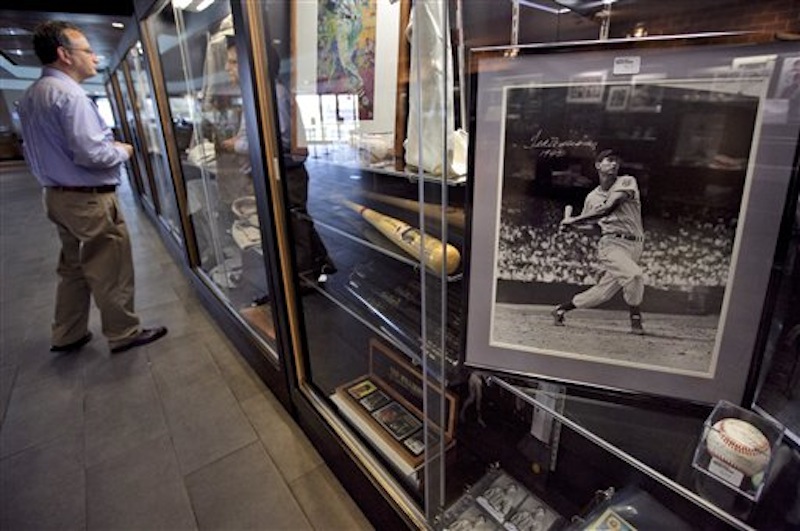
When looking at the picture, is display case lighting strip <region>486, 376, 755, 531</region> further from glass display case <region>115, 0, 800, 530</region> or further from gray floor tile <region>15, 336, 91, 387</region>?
gray floor tile <region>15, 336, 91, 387</region>

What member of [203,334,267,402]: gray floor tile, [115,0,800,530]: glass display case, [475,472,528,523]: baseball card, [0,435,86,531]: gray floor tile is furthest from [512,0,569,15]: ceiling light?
[0,435,86,531]: gray floor tile

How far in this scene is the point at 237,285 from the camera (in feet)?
8.04

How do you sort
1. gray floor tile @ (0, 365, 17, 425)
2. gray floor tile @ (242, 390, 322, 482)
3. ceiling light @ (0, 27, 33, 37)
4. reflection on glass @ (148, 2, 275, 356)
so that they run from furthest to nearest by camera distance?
ceiling light @ (0, 27, 33, 37)
gray floor tile @ (0, 365, 17, 425)
reflection on glass @ (148, 2, 275, 356)
gray floor tile @ (242, 390, 322, 482)

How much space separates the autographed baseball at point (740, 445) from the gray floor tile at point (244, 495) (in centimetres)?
119

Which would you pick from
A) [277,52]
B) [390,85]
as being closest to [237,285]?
[277,52]

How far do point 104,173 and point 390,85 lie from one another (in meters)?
1.87

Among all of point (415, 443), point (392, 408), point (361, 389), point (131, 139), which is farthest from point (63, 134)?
point (131, 139)

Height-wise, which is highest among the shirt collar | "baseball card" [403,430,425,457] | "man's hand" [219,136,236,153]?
the shirt collar

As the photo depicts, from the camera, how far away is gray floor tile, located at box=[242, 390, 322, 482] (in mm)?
1545

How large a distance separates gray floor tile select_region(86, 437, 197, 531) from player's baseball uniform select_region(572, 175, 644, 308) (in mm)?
1477

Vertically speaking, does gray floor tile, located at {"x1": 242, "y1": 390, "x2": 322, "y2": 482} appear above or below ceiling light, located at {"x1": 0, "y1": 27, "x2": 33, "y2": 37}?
below

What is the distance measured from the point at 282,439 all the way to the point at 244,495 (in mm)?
261

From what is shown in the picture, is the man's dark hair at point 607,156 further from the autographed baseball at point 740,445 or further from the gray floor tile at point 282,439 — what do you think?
the gray floor tile at point 282,439

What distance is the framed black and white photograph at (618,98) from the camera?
600 millimetres
